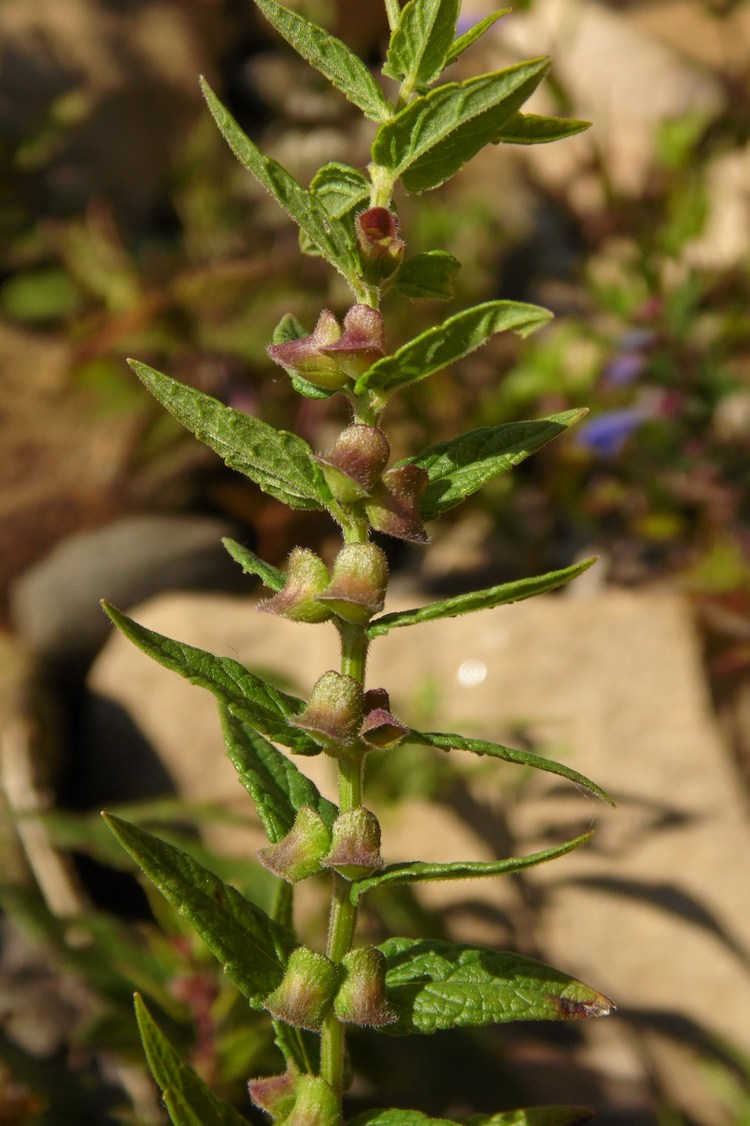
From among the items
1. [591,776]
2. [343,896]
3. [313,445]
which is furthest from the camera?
[313,445]

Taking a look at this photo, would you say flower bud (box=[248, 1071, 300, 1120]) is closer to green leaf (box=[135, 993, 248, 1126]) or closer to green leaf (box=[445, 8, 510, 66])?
green leaf (box=[135, 993, 248, 1126])

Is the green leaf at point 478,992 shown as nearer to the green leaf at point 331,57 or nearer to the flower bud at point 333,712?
the flower bud at point 333,712

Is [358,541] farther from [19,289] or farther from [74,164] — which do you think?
[74,164]

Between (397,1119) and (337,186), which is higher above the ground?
(337,186)

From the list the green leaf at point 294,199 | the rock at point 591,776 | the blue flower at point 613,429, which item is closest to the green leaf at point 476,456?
the green leaf at point 294,199

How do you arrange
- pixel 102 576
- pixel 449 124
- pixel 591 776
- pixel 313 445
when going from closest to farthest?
pixel 449 124 < pixel 591 776 < pixel 102 576 < pixel 313 445

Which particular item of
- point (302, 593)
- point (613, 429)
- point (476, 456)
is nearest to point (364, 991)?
point (302, 593)

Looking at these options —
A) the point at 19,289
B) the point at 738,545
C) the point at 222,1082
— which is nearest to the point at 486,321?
the point at 222,1082

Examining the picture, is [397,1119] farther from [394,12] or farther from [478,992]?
[394,12]
